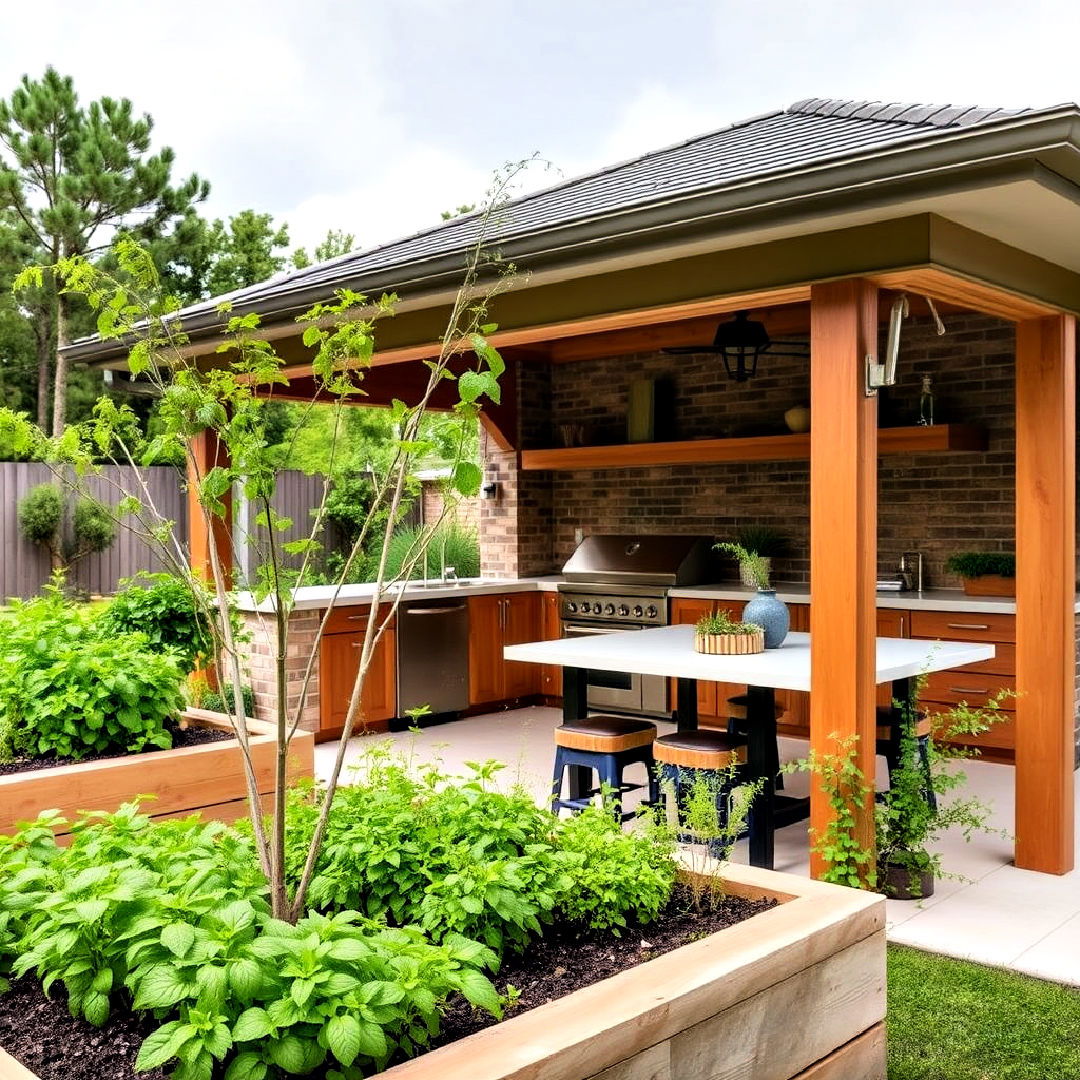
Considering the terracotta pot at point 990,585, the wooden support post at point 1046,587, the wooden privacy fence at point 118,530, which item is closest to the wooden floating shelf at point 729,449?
the terracotta pot at point 990,585

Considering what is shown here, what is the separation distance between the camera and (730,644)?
4.96 metres

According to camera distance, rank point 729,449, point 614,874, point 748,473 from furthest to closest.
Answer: point 748,473 → point 729,449 → point 614,874

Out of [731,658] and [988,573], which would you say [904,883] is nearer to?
[731,658]

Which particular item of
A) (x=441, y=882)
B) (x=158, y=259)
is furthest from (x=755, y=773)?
(x=158, y=259)

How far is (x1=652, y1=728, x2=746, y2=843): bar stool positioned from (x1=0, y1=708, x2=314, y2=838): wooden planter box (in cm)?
140

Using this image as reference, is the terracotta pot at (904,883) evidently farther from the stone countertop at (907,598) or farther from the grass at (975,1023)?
the stone countertop at (907,598)

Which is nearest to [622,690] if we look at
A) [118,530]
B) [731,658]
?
[731,658]

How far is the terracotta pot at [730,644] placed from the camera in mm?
4953

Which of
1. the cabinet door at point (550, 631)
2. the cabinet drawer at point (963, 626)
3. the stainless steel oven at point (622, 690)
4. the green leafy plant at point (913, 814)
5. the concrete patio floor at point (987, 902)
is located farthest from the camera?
the cabinet door at point (550, 631)

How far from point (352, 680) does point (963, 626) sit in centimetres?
369

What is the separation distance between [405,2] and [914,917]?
29.3 metres

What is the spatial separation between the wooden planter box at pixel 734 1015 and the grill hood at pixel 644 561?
5245 mm

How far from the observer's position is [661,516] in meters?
8.87

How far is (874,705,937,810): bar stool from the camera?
4.70 m
